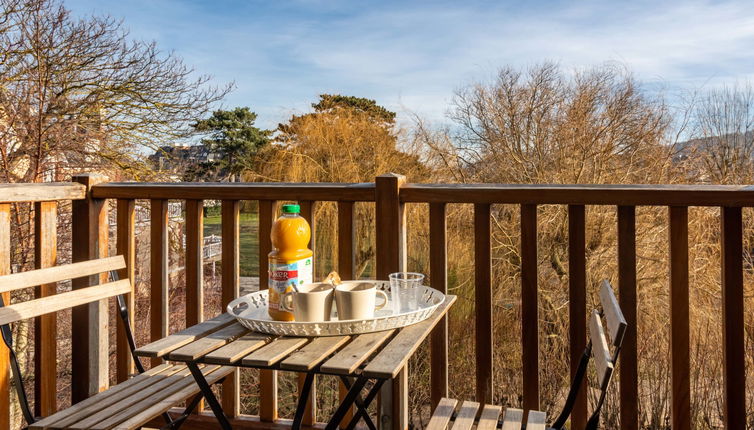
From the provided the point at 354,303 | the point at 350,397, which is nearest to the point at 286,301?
the point at 354,303

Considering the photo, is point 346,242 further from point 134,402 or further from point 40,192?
point 40,192

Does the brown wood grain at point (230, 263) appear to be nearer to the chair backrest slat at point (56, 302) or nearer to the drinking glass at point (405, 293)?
the chair backrest slat at point (56, 302)

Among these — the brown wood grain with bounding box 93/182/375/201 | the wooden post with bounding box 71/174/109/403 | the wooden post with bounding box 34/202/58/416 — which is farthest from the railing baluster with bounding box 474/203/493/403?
the wooden post with bounding box 34/202/58/416

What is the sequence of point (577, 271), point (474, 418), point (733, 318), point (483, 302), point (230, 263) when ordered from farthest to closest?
point (230, 263) < point (483, 302) < point (577, 271) < point (733, 318) < point (474, 418)

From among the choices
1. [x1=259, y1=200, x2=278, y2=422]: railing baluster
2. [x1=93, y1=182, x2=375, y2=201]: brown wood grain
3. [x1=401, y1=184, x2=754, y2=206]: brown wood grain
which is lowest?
[x1=259, y1=200, x2=278, y2=422]: railing baluster

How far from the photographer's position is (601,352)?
1305mm

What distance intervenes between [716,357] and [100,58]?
8.73 m

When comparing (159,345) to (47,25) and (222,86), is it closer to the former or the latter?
(47,25)

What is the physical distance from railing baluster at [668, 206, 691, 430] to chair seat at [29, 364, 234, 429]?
5.07ft

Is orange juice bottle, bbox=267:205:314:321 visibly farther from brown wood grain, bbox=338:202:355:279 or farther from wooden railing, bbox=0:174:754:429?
brown wood grain, bbox=338:202:355:279

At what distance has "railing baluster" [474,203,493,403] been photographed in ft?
6.87

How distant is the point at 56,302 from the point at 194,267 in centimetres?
56

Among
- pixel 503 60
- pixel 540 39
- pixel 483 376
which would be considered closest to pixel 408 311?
pixel 483 376

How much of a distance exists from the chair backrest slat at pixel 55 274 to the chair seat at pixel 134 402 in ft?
1.38
